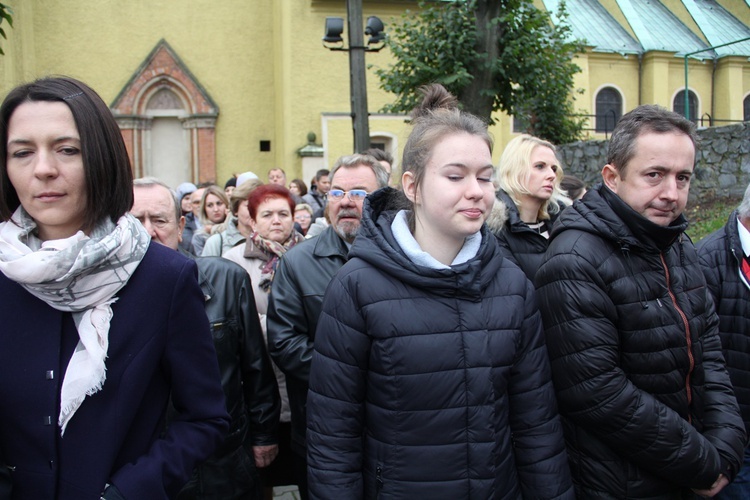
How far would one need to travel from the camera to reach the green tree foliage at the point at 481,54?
1007cm

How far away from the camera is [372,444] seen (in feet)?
7.07

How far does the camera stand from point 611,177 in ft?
8.80

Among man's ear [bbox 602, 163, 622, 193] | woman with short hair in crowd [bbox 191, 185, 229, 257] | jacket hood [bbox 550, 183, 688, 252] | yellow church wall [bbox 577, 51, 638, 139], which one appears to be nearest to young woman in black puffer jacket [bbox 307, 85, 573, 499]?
jacket hood [bbox 550, 183, 688, 252]

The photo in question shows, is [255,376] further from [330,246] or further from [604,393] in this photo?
[604,393]

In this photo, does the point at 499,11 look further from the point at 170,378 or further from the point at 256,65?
the point at 256,65

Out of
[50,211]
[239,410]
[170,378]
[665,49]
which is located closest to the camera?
[50,211]

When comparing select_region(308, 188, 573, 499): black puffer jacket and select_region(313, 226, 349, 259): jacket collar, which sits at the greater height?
select_region(313, 226, 349, 259): jacket collar

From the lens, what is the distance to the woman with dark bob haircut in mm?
1625

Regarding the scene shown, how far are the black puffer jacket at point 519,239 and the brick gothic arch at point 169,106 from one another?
16546mm

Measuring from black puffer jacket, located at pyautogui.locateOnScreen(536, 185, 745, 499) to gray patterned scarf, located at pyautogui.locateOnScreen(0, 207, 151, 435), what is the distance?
1.62 m

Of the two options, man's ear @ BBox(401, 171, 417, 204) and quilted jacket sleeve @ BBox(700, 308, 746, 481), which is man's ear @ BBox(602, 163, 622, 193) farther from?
man's ear @ BBox(401, 171, 417, 204)

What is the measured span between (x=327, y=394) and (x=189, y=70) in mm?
18584

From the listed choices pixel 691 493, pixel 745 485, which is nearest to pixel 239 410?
pixel 691 493

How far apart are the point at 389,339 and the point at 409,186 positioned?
599 mm
